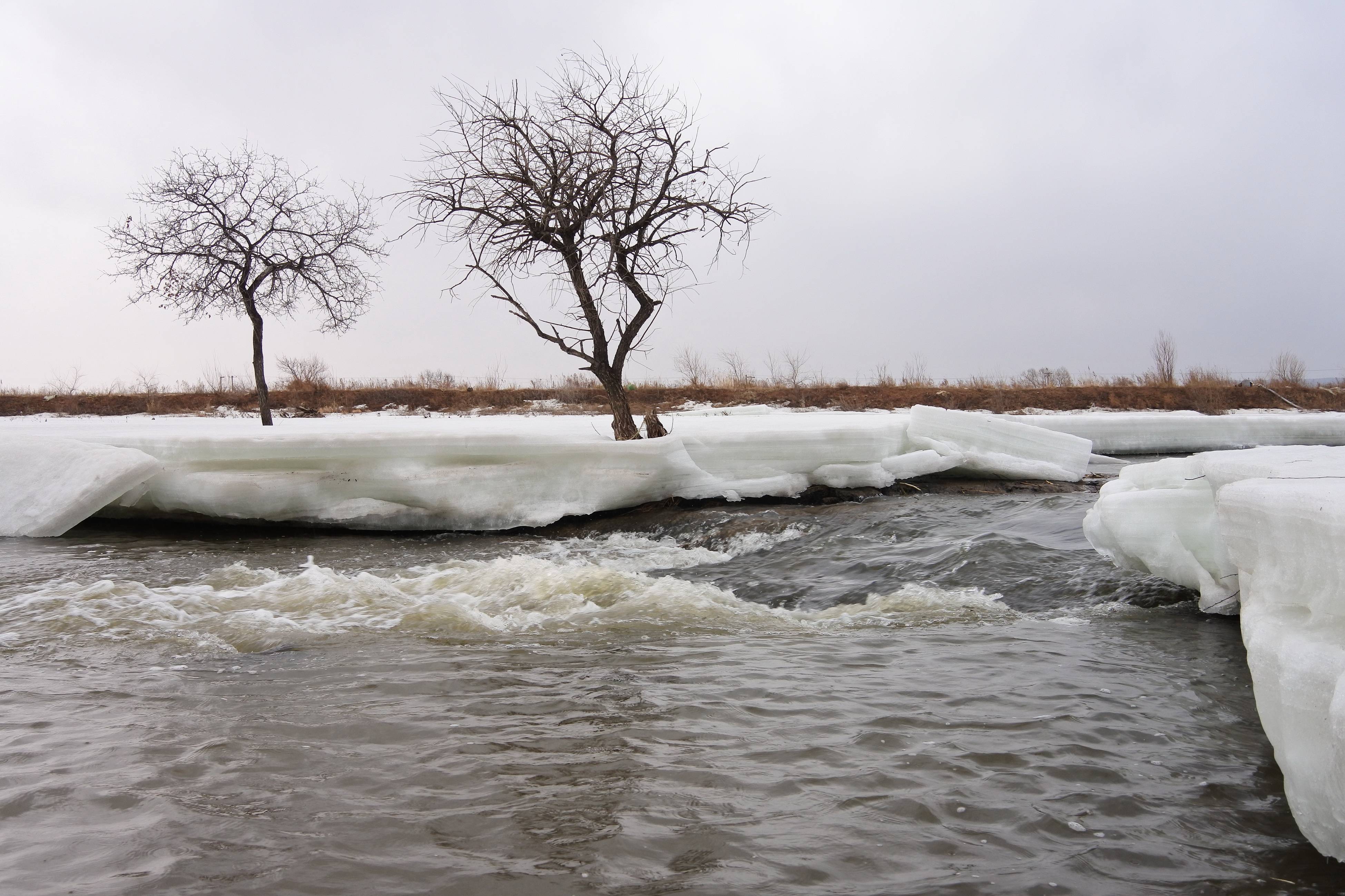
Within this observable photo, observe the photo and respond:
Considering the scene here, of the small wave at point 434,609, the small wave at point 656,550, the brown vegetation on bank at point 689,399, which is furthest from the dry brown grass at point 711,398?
the small wave at point 434,609

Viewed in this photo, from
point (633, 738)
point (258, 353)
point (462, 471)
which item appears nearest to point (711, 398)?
point (258, 353)

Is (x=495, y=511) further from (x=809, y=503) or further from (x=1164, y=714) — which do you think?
(x=1164, y=714)

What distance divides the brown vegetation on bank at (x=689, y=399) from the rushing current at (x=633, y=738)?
14864mm

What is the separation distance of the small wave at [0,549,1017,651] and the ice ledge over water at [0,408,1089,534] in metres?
2.13

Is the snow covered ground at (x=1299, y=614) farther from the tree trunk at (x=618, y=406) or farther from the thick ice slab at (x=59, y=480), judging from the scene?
the thick ice slab at (x=59, y=480)

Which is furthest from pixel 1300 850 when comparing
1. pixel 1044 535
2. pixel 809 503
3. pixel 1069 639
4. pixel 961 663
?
pixel 809 503

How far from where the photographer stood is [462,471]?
7.72 metres

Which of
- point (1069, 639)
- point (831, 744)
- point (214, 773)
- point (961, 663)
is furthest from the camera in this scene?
point (1069, 639)

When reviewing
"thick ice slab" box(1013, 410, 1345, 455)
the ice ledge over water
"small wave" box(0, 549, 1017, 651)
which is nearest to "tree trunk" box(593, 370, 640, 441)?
the ice ledge over water

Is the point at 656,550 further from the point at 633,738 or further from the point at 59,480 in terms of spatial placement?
the point at 59,480

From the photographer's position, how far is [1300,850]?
2.12 metres

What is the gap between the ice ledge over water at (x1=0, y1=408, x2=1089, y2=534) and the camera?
759 cm

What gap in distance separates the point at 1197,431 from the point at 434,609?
476 inches

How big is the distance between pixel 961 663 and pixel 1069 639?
2.62 feet
